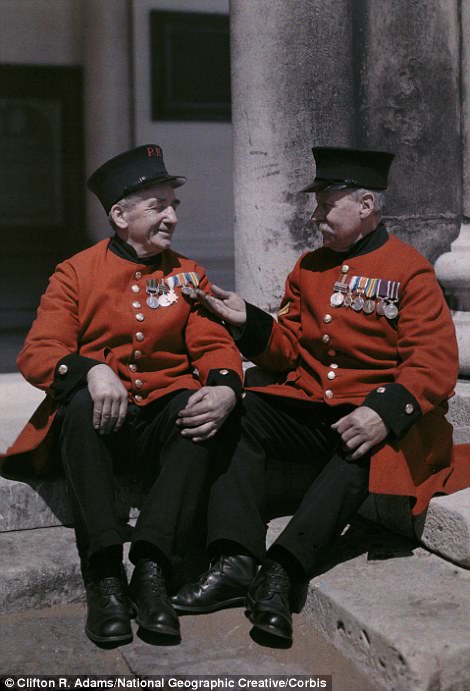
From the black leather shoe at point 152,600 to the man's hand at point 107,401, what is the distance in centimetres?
42

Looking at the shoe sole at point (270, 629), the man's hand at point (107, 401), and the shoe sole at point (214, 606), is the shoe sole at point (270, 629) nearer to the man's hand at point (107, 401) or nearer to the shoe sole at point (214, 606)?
the shoe sole at point (214, 606)

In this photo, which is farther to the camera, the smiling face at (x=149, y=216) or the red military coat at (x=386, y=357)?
the smiling face at (x=149, y=216)

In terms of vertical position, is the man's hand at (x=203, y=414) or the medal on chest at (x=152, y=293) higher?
the medal on chest at (x=152, y=293)

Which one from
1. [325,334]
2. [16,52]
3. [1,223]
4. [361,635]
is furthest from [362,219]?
[1,223]

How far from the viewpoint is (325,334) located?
3447 millimetres

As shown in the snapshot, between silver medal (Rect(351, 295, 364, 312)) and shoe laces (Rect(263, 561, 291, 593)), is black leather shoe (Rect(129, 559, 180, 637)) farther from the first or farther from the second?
silver medal (Rect(351, 295, 364, 312))

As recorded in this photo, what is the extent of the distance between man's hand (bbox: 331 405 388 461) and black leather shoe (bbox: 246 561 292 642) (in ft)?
1.36

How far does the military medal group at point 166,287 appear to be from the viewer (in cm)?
347

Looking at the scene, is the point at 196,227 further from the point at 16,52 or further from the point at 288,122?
the point at 288,122

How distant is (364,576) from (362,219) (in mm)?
1164

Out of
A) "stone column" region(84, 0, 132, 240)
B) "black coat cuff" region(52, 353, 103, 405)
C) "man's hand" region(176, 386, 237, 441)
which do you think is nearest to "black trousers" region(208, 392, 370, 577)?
"man's hand" region(176, 386, 237, 441)

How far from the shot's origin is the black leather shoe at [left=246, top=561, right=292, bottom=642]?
2.84 m

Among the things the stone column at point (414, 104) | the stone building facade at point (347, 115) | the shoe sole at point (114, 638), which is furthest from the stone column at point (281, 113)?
the shoe sole at point (114, 638)

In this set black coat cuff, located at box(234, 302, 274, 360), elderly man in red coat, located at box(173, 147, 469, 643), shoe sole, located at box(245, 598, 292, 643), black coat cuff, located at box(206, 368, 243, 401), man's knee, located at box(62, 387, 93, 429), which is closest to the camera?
shoe sole, located at box(245, 598, 292, 643)
